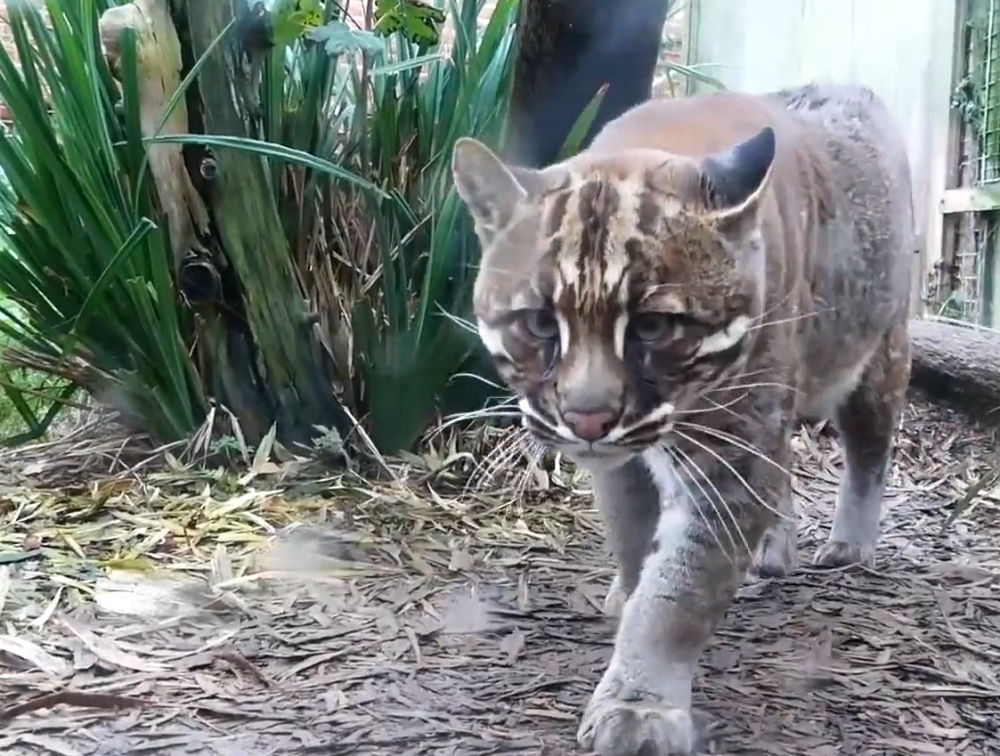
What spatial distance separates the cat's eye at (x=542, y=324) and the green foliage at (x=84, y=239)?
920mm

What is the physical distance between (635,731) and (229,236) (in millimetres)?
1208

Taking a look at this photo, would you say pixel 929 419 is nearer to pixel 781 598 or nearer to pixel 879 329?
pixel 879 329

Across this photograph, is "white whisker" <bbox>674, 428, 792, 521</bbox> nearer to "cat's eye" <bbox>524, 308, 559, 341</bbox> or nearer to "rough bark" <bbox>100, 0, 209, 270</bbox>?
"cat's eye" <bbox>524, 308, 559, 341</bbox>

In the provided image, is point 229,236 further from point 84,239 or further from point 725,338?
point 725,338

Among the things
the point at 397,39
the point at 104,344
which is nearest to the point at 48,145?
the point at 104,344

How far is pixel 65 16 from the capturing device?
2088mm

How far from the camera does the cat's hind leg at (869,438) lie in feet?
6.55

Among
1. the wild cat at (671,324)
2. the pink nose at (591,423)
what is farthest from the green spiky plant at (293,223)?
the pink nose at (591,423)

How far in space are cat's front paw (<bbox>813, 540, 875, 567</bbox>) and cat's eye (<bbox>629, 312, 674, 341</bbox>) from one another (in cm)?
76

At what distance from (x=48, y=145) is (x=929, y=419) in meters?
1.65

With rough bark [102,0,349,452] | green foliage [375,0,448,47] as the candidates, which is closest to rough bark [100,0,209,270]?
rough bark [102,0,349,452]

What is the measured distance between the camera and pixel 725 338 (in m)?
1.38

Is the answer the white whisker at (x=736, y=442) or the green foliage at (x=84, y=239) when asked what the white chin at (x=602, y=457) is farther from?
the green foliage at (x=84, y=239)

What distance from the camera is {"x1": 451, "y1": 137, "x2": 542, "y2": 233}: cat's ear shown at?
4.64ft
